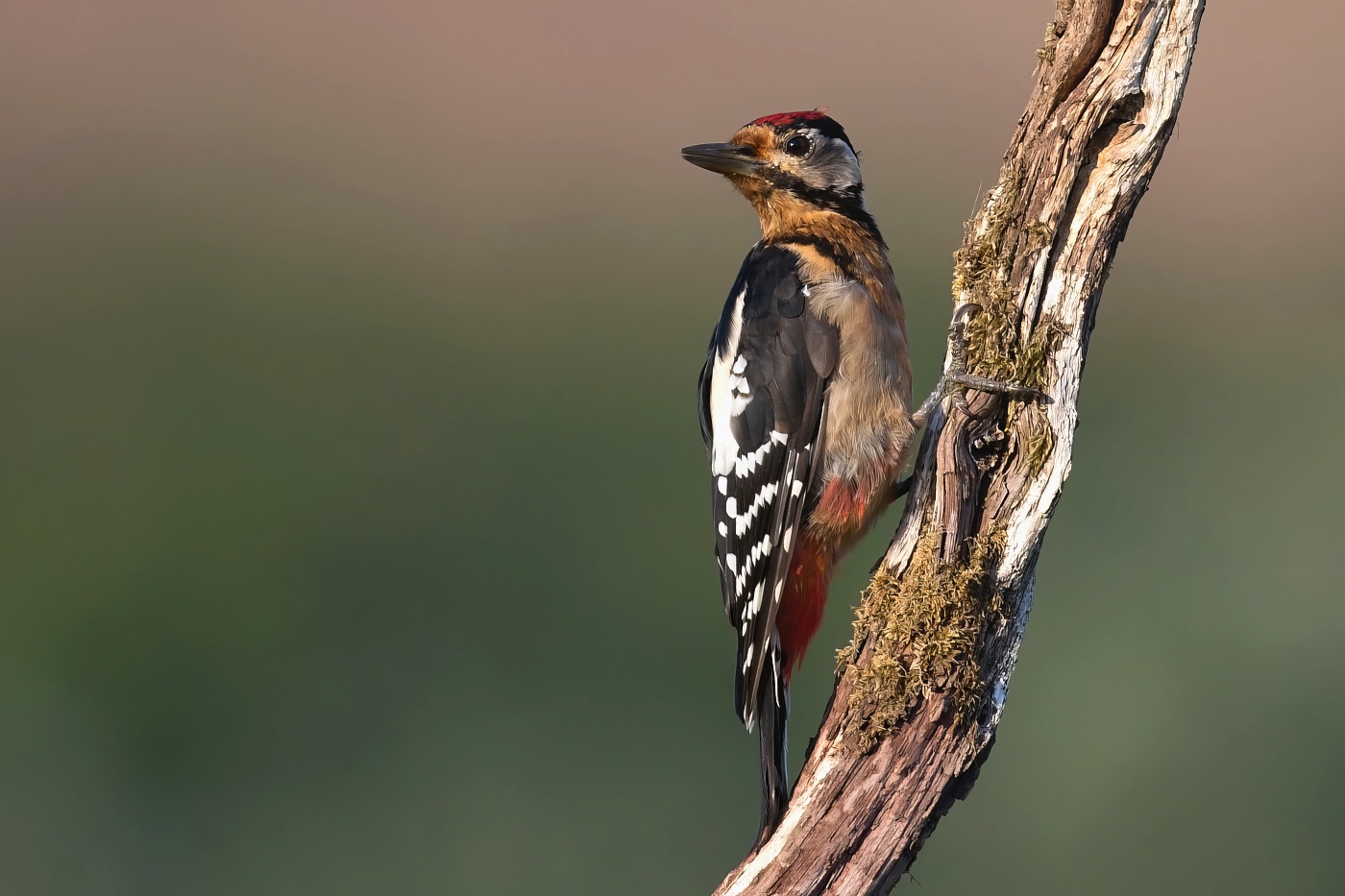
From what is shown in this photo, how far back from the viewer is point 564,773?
6500 mm

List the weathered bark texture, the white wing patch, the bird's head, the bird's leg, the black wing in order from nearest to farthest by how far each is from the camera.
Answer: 1. the weathered bark texture
2. the bird's leg
3. the black wing
4. the white wing patch
5. the bird's head

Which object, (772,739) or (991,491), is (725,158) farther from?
(772,739)

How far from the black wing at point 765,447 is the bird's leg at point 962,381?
448mm

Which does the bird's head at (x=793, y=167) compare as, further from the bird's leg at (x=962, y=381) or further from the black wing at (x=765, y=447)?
the bird's leg at (x=962, y=381)

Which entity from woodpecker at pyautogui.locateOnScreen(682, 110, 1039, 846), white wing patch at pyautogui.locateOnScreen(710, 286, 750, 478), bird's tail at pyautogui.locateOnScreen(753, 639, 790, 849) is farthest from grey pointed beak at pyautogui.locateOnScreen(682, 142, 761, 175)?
bird's tail at pyautogui.locateOnScreen(753, 639, 790, 849)

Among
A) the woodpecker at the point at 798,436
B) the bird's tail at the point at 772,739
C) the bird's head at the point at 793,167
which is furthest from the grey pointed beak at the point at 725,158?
the bird's tail at the point at 772,739

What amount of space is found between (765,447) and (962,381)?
731mm

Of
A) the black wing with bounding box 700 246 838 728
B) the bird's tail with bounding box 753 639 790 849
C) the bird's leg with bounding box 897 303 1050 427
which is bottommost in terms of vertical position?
the bird's tail with bounding box 753 639 790 849

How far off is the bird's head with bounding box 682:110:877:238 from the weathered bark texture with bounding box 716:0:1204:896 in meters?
1.07

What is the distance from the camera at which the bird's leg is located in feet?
9.44

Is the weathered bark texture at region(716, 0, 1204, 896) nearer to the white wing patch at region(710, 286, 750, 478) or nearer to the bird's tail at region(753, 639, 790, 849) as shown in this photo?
the bird's tail at region(753, 639, 790, 849)

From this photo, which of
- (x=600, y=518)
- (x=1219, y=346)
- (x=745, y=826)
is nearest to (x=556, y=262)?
(x=600, y=518)

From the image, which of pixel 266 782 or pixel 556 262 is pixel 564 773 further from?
pixel 556 262

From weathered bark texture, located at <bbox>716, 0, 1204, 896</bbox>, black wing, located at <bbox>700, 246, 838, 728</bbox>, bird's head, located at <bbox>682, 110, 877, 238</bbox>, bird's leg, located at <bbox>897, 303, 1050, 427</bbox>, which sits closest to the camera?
weathered bark texture, located at <bbox>716, 0, 1204, 896</bbox>
